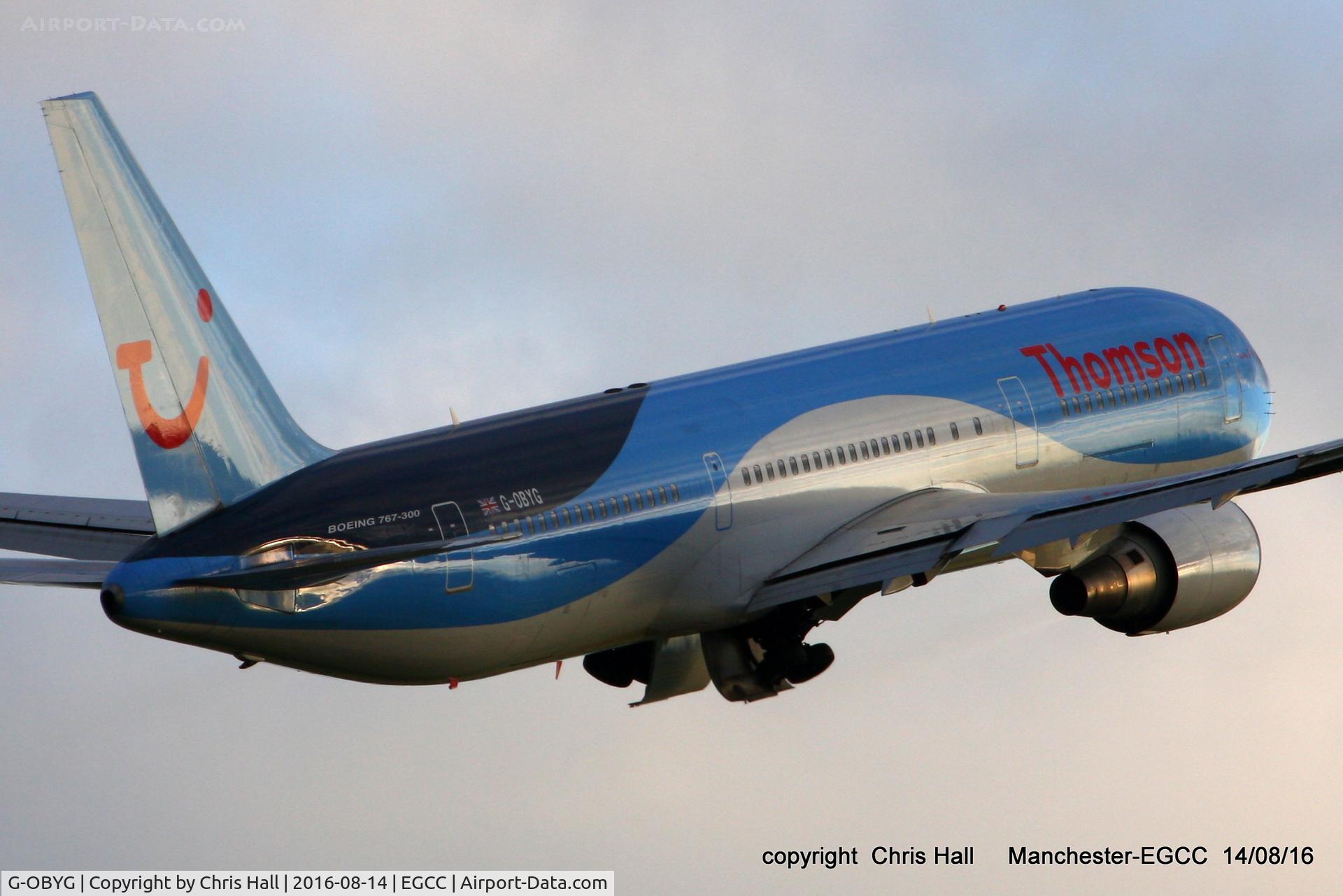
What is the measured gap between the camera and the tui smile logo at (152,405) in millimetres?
27984

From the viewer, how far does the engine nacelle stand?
115 ft

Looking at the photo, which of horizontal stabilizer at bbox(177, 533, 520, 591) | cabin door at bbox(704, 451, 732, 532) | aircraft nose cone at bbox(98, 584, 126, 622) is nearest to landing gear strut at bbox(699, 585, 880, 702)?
cabin door at bbox(704, 451, 732, 532)

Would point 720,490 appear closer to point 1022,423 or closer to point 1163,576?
point 1022,423

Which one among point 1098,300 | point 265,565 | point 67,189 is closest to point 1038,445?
point 1098,300

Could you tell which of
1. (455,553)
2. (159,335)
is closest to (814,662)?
(455,553)

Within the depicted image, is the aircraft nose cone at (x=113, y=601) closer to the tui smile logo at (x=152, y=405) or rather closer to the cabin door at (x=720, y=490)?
the tui smile logo at (x=152, y=405)

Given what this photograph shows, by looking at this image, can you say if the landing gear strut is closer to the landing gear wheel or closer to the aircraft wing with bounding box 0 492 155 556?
the landing gear wheel

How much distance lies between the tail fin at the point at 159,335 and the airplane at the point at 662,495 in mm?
33

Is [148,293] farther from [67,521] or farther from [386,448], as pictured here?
[67,521]

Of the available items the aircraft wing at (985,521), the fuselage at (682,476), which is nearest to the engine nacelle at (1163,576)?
the aircraft wing at (985,521)

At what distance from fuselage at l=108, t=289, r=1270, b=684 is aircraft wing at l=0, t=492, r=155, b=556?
504 centimetres

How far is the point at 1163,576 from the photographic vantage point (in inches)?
1390

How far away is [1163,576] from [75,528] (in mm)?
16204

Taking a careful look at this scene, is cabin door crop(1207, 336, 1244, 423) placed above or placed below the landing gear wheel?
above
